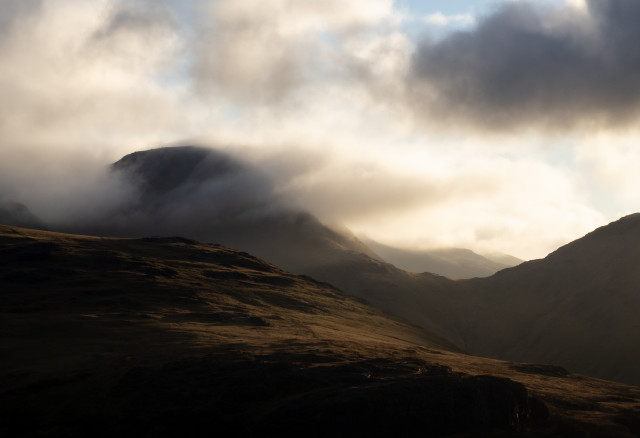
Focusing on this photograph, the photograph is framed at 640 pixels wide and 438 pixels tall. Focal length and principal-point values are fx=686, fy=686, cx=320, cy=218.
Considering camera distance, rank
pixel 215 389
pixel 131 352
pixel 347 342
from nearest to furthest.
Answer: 1. pixel 215 389
2. pixel 131 352
3. pixel 347 342

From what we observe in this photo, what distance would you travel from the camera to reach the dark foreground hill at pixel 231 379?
213ft

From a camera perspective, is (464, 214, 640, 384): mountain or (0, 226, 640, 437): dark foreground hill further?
(464, 214, 640, 384): mountain

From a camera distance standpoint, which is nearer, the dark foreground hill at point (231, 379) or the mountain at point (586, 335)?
the dark foreground hill at point (231, 379)

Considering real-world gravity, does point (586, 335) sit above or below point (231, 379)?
above

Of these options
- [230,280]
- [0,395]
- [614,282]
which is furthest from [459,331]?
A: [0,395]

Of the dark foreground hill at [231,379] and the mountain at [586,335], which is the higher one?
the mountain at [586,335]

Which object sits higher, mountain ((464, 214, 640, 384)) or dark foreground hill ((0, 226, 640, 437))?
mountain ((464, 214, 640, 384))

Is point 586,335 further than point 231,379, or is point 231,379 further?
point 586,335

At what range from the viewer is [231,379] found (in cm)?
7312

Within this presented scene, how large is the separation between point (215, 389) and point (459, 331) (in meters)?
138

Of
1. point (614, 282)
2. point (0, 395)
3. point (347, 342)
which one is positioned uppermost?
point (614, 282)

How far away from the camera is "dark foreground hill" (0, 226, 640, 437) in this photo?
6481 centimetres

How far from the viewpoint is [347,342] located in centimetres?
9900

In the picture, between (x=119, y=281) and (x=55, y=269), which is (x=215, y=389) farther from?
(x=55, y=269)
